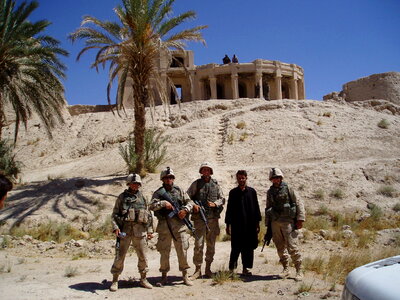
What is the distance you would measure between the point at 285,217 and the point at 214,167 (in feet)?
28.5

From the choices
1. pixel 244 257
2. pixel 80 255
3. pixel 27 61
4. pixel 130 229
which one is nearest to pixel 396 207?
pixel 244 257

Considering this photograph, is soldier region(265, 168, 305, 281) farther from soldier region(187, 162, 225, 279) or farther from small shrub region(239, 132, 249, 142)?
small shrub region(239, 132, 249, 142)

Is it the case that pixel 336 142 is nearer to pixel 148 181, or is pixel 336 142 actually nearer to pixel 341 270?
pixel 148 181

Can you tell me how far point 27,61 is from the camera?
12008 millimetres

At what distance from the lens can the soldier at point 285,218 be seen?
5832 millimetres

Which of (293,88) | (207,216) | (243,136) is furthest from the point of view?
(293,88)

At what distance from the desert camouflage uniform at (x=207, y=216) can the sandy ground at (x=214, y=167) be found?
0.43 meters

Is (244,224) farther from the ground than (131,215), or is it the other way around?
(131,215)

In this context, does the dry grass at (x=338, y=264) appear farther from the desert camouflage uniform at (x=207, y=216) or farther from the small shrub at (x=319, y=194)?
the small shrub at (x=319, y=194)

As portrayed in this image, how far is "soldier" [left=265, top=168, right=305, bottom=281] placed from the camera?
5.83 m

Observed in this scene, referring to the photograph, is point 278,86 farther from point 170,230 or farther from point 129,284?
point 129,284

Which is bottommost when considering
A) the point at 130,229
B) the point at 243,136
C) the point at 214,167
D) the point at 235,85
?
the point at 130,229

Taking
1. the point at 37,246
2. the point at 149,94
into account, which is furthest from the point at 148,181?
the point at 37,246

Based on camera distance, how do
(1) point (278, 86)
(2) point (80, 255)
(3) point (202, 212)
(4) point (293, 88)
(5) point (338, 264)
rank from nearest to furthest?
(3) point (202, 212) → (5) point (338, 264) → (2) point (80, 255) → (1) point (278, 86) → (4) point (293, 88)
